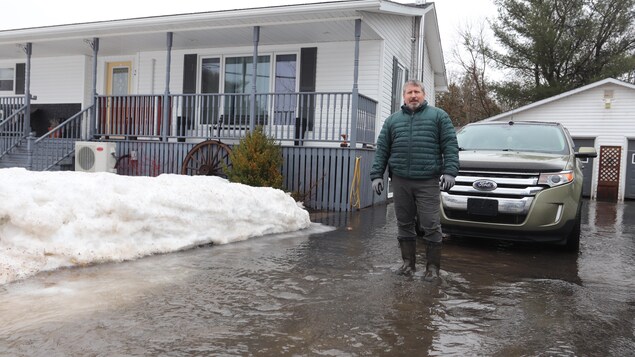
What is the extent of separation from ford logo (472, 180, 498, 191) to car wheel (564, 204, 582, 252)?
3.66 ft

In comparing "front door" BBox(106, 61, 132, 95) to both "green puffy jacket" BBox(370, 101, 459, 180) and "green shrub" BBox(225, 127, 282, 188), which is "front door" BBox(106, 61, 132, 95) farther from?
"green puffy jacket" BBox(370, 101, 459, 180)

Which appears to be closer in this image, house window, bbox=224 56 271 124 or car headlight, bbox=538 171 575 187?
car headlight, bbox=538 171 575 187

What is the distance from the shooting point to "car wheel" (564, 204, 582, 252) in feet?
20.6

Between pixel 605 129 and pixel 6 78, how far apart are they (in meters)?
19.7

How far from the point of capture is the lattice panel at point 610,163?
58.7 feet

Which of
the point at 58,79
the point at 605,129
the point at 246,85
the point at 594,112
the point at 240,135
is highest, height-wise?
the point at 594,112

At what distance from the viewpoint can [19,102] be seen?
582 inches

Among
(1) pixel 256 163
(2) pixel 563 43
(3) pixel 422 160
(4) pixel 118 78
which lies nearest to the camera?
(3) pixel 422 160

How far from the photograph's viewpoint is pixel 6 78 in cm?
1628

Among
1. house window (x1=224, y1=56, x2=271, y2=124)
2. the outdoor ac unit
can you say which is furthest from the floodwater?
house window (x1=224, y1=56, x2=271, y2=124)

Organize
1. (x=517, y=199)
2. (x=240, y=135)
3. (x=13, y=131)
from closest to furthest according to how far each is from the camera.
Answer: (x=517, y=199)
(x=240, y=135)
(x=13, y=131)

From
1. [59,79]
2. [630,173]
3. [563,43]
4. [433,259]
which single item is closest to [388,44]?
[433,259]

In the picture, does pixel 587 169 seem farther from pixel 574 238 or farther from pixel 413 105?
pixel 413 105

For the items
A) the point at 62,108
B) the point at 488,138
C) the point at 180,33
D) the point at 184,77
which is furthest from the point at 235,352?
the point at 62,108
